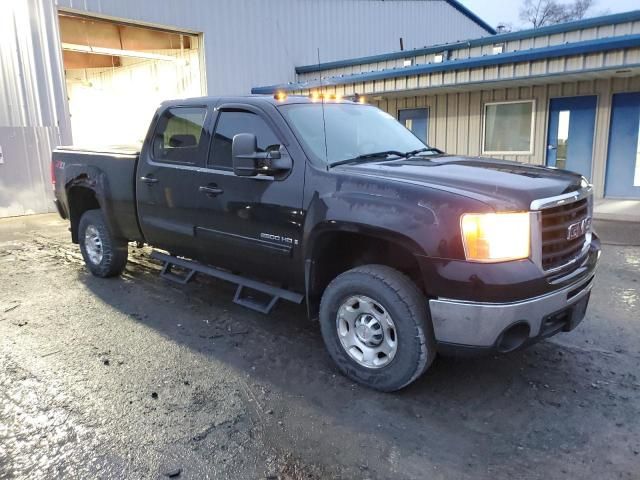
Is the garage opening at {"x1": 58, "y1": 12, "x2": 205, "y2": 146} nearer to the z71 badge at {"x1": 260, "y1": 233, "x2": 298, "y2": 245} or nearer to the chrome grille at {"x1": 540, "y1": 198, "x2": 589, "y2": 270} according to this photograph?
the z71 badge at {"x1": 260, "y1": 233, "x2": 298, "y2": 245}

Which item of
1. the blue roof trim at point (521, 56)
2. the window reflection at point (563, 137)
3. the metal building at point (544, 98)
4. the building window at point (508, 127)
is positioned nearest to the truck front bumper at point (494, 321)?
the blue roof trim at point (521, 56)

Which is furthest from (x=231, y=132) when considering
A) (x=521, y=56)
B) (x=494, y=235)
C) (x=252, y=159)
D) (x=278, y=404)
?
(x=521, y=56)

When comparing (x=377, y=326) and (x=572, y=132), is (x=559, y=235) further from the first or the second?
(x=572, y=132)

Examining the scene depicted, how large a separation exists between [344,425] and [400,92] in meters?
11.1

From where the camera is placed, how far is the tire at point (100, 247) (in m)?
5.98

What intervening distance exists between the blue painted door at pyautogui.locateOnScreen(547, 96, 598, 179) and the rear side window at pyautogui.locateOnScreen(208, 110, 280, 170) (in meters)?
9.60

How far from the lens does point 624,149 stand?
11.1 metres

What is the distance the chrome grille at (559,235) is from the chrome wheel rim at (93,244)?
4909 mm

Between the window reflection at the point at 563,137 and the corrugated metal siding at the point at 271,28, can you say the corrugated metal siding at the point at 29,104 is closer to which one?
the corrugated metal siding at the point at 271,28

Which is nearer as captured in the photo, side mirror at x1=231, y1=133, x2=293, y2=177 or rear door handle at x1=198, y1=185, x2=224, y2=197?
side mirror at x1=231, y1=133, x2=293, y2=177

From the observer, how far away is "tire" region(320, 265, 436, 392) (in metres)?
3.23

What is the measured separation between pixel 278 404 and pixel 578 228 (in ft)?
7.70

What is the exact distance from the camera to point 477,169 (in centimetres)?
368

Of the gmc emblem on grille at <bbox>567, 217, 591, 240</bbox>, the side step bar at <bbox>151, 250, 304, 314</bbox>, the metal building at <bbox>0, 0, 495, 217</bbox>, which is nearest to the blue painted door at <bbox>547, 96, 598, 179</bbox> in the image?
the metal building at <bbox>0, 0, 495, 217</bbox>
